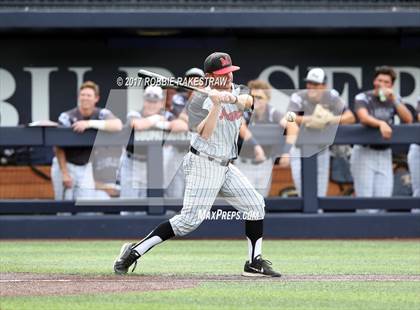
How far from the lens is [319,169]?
13.0 m

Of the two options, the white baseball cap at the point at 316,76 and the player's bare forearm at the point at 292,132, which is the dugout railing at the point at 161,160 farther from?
the white baseball cap at the point at 316,76

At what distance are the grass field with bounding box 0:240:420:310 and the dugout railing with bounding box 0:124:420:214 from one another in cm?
62

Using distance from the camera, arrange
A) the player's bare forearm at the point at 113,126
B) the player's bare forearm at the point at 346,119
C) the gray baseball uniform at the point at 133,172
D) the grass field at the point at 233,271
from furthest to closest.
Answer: the player's bare forearm at the point at 346,119 < the gray baseball uniform at the point at 133,172 < the player's bare forearm at the point at 113,126 < the grass field at the point at 233,271

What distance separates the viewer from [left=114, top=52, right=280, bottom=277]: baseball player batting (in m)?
8.12

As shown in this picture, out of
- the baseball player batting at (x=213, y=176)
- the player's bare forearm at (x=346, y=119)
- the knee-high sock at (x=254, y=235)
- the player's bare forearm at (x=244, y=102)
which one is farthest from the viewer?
the player's bare forearm at (x=346, y=119)

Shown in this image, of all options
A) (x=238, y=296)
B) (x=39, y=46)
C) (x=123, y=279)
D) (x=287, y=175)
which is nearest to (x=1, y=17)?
(x=39, y=46)

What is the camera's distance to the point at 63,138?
Result: 12625 mm

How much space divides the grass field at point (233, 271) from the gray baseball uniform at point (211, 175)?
521 mm

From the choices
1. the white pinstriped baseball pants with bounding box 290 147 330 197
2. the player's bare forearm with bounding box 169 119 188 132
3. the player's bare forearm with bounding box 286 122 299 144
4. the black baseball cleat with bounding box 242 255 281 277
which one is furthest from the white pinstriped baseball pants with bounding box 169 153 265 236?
the white pinstriped baseball pants with bounding box 290 147 330 197

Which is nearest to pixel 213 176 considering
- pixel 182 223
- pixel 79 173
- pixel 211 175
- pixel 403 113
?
pixel 211 175

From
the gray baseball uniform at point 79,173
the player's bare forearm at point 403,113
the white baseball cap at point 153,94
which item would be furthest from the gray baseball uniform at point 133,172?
the player's bare forearm at point 403,113

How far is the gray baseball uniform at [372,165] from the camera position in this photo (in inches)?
504

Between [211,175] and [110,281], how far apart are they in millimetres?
1160

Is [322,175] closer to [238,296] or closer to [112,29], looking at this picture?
Result: [112,29]
